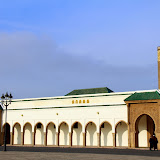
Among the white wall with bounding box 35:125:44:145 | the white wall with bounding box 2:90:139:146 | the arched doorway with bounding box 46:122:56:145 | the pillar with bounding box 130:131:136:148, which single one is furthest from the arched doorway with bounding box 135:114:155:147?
the white wall with bounding box 35:125:44:145

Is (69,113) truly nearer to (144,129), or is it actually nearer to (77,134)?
(77,134)

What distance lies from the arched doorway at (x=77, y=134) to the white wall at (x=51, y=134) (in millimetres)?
3020

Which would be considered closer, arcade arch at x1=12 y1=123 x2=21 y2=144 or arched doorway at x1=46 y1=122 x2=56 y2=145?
arched doorway at x1=46 y1=122 x2=56 y2=145

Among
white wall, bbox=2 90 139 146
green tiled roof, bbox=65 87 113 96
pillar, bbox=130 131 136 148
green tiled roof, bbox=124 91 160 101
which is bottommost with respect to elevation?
pillar, bbox=130 131 136 148

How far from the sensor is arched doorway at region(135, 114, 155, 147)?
38.1 m

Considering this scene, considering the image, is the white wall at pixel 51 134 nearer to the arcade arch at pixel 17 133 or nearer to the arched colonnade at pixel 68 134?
the arched colonnade at pixel 68 134

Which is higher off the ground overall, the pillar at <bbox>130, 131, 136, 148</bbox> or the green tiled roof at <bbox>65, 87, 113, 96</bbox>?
the green tiled roof at <bbox>65, 87, 113, 96</bbox>

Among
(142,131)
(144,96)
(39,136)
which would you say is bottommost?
(39,136)

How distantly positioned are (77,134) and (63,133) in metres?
2.07

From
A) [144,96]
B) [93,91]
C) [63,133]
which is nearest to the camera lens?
[144,96]

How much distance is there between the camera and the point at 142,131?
3853 centimetres

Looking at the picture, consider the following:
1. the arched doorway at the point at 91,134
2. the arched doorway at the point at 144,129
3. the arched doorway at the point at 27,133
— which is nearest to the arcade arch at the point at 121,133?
the arched doorway at the point at 144,129

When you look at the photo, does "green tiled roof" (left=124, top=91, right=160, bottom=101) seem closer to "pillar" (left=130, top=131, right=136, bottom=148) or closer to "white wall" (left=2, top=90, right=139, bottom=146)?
"white wall" (left=2, top=90, right=139, bottom=146)

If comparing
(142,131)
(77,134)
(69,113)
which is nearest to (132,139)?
(142,131)
